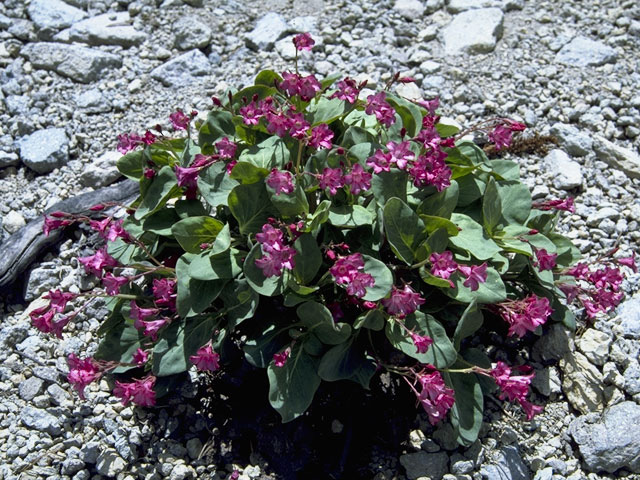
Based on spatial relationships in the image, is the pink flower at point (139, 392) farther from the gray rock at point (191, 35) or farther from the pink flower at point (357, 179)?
the gray rock at point (191, 35)

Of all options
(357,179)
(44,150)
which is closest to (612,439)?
(357,179)

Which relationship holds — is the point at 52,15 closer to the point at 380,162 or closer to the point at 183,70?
the point at 183,70

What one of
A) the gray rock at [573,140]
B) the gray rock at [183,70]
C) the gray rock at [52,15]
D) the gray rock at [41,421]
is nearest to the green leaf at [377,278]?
the gray rock at [41,421]

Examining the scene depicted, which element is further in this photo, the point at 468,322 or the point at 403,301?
the point at 468,322

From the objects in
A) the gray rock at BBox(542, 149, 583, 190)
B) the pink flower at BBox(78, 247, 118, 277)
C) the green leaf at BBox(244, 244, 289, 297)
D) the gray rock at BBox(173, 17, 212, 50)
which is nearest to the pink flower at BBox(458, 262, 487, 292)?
the green leaf at BBox(244, 244, 289, 297)

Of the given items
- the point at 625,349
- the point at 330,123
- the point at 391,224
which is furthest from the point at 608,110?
the point at 391,224

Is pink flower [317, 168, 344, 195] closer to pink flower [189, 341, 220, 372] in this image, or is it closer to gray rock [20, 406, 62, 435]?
pink flower [189, 341, 220, 372]
